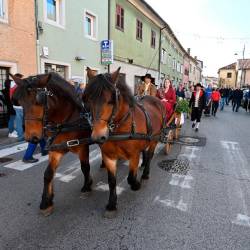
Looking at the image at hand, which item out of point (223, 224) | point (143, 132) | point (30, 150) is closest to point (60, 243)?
point (143, 132)

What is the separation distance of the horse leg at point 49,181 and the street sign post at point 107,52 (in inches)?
378

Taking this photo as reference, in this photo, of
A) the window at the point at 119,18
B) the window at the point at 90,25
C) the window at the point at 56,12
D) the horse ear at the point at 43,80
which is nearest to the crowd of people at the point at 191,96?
the horse ear at the point at 43,80

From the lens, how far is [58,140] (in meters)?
3.27

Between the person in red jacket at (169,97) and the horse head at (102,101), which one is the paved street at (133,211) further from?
the person in red jacket at (169,97)

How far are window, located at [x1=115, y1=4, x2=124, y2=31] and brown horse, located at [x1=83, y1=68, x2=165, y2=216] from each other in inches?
492

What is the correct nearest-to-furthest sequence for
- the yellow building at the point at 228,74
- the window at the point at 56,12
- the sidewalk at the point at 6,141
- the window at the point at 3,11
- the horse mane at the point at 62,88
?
the horse mane at the point at 62,88
the sidewalk at the point at 6,141
the window at the point at 3,11
the window at the point at 56,12
the yellow building at the point at 228,74

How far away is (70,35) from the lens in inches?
443

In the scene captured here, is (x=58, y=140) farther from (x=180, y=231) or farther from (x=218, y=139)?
(x=218, y=139)

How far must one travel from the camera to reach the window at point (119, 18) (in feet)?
49.8

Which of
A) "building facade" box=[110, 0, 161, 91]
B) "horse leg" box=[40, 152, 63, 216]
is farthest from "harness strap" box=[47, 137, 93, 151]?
"building facade" box=[110, 0, 161, 91]

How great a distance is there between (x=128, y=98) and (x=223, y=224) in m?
2.03

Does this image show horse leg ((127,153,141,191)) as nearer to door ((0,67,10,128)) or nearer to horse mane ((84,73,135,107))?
horse mane ((84,73,135,107))

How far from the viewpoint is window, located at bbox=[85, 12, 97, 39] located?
12.8 metres

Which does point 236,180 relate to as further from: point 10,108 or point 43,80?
point 10,108
